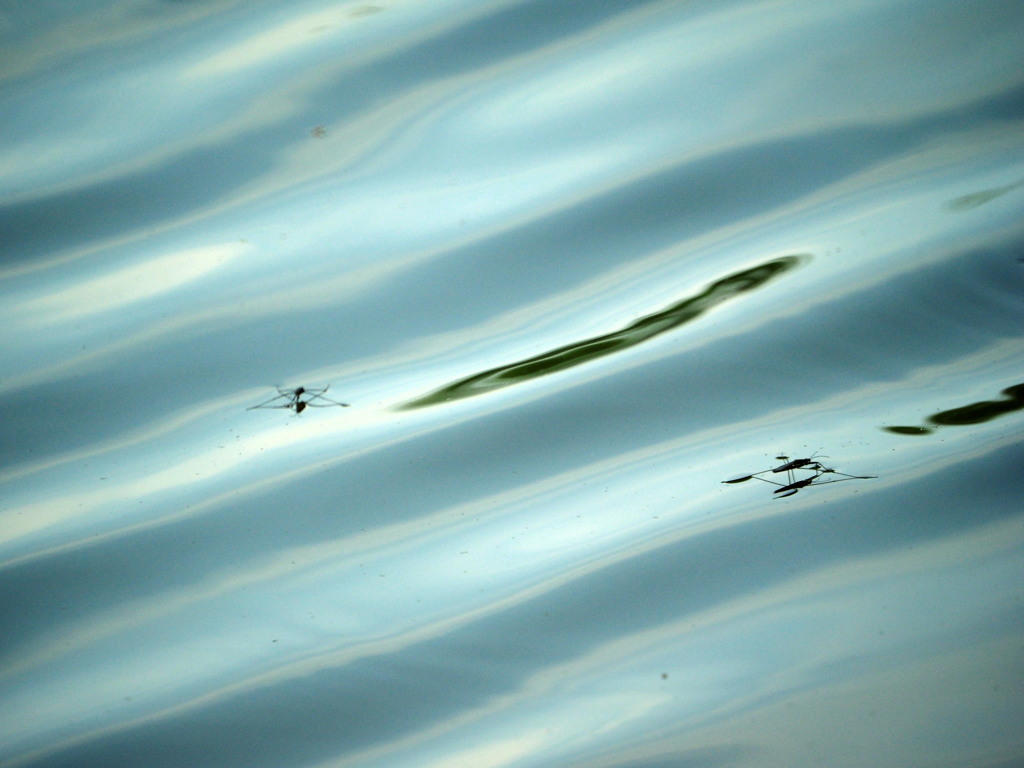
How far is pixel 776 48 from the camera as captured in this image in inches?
71.4

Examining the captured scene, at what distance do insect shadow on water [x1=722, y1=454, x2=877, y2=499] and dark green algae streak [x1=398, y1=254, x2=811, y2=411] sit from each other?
0.34 metres

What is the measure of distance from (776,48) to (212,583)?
64.7 inches

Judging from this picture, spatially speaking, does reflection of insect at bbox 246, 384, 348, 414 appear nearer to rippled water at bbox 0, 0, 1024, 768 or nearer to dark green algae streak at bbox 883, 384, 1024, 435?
rippled water at bbox 0, 0, 1024, 768

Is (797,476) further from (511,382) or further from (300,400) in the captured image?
(300,400)

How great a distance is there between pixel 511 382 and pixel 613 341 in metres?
0.22

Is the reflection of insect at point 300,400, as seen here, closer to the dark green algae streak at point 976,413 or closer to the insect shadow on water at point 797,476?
the insect shadow on water at point 797,476

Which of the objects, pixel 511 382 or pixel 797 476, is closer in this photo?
pixel 797 476

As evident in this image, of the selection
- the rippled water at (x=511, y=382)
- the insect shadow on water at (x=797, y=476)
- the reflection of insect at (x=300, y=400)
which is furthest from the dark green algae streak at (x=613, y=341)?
the insect shadow on water at (x=797, y=476)

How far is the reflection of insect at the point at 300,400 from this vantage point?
5.36 ft

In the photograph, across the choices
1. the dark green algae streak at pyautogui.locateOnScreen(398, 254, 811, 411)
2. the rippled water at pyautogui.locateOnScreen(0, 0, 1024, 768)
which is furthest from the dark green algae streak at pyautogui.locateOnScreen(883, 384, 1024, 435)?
the dark green algae streak at pyautogui.locateOnScreen(398, 254, 811, 411)

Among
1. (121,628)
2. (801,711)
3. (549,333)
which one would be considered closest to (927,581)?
(801,711)

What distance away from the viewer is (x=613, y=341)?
1625mm

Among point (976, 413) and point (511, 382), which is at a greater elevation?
point (511, 382)

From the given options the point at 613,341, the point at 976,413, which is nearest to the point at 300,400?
the point at 613,341
